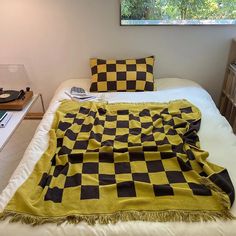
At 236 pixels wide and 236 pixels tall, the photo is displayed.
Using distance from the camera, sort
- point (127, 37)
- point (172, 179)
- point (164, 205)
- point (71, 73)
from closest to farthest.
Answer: point (164, 205) → point (172, 179) → point (127, 37) → point (71, 73)

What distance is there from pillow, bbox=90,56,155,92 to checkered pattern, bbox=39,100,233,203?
1.63ft

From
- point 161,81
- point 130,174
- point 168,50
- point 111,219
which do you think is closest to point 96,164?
point 130,174

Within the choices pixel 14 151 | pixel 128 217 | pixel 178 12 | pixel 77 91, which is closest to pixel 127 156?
pixel 128 217

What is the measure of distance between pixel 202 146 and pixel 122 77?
3.45 feet

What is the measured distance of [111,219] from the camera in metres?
1.04

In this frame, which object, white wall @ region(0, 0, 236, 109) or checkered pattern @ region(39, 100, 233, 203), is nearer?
checkered pattern @ region(39, 100, 233, 203)

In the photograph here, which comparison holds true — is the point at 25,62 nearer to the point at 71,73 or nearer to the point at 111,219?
the point at 71,73

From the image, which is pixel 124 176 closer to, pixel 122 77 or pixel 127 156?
pixel 127 156

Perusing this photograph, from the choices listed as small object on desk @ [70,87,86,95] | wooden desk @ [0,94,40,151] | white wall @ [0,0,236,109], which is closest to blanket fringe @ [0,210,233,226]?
wooden desk @ [0,94,40,151]

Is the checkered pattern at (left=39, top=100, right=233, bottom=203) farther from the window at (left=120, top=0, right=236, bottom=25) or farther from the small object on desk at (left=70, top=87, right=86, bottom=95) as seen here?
the window at (left=120, top=0, right=236, bottom=25)

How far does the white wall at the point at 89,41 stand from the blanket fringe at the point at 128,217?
1.71m

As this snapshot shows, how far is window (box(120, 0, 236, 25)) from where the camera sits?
2213 mm

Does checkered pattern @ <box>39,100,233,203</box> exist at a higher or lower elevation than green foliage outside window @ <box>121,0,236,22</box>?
lower

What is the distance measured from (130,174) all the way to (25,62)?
1.81m
